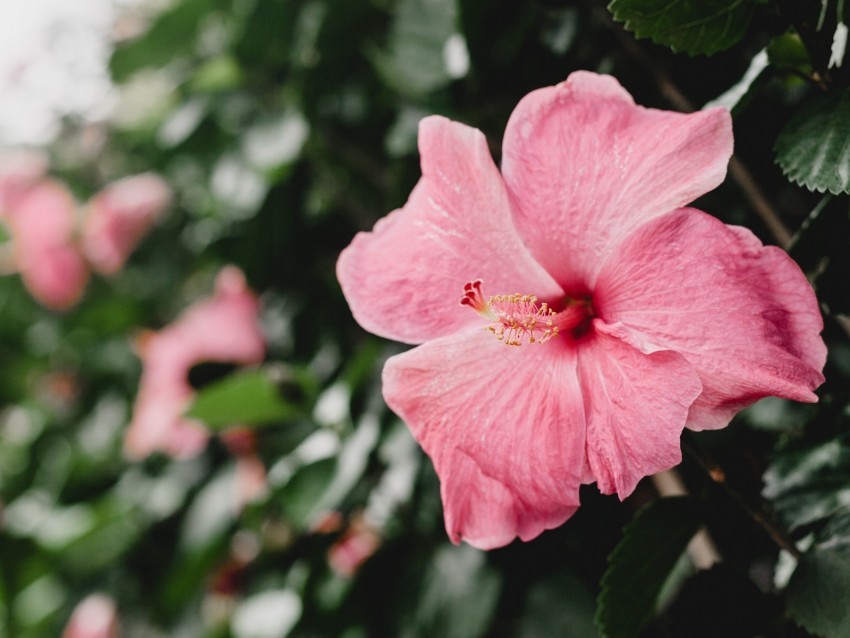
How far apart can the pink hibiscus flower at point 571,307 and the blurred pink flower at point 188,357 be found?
71 centimetres

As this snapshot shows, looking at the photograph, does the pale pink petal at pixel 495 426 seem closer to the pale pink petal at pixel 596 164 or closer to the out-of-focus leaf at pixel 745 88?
the pale pink petal at pixel 596 164

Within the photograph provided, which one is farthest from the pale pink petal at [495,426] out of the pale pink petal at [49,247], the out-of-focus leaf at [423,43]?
the pale pink petal at [49,247]

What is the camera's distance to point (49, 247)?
1.71m

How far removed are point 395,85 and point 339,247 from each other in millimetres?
312

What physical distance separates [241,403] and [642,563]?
21.3 inches

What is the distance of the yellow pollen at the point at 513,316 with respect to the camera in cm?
48

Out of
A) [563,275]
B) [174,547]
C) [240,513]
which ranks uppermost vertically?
[563,275]

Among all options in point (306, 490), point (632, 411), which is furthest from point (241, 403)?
point (632, 411)

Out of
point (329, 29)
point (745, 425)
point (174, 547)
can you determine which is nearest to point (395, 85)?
point (329, 29)

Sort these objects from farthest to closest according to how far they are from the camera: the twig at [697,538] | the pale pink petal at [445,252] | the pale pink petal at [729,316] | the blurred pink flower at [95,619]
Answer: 1. the blurred pink flower at [95,619]
2. the twig at [697,538]
3. the pale pink petal at [445,252]
4. the pale pink petal at [729,316]

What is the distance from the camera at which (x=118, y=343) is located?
5.69 feet

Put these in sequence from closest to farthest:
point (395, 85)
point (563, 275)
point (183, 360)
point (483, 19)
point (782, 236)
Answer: point (563, 275) → point (782, 236) → point (483, 19) → point (395, 85) → point (183, 360)

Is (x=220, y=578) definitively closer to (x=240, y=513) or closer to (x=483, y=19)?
(x=240, y=513)

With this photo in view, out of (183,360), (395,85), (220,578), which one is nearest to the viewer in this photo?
(395,85)
